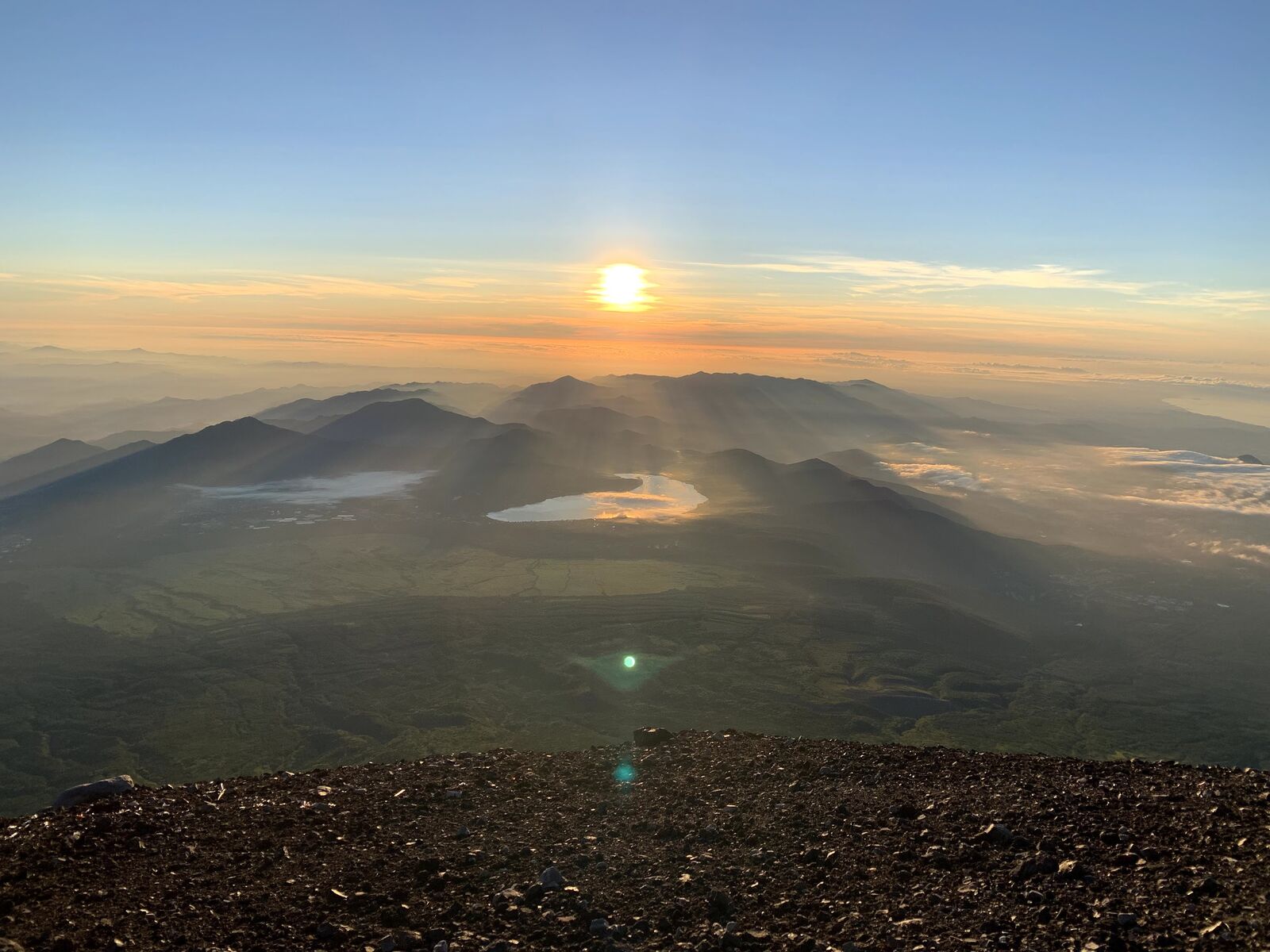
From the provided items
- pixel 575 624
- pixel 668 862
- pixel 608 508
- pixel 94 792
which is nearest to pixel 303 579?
pixel 575 624

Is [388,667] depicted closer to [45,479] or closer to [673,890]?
[673,890]

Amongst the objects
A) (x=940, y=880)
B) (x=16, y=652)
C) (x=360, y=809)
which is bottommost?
(x=16, y=652)

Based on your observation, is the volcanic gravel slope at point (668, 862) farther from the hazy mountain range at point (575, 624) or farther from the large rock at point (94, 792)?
Answer: the hazy mountain range at point (575, 624)

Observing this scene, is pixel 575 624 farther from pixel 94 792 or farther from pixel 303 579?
pixel 94 792

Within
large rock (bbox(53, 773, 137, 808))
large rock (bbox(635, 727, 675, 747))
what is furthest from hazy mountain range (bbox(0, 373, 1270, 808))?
large rock (bbox(53, 773, 137, 808))

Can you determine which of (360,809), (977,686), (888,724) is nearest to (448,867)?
(360,809)

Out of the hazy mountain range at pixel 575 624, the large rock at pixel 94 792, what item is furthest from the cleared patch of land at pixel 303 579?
the large rock at pixel 94 792

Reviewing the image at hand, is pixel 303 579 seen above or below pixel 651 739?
below
